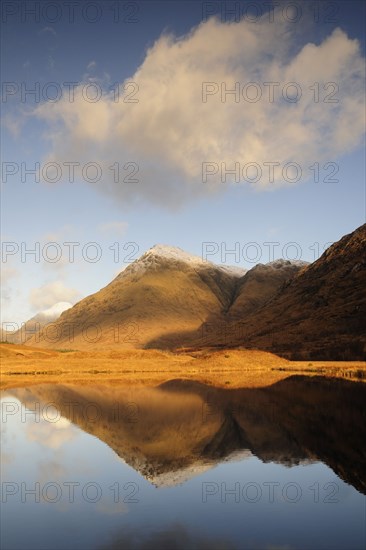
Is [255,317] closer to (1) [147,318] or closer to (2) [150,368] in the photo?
(1) [147,318]

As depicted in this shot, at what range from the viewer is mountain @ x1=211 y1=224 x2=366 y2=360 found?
9544cm

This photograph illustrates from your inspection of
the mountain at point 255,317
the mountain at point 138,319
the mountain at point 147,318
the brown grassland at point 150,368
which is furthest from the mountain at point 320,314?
the mountain at point 138,319

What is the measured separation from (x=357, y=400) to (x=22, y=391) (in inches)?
1032

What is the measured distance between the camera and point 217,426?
22641 millimetres

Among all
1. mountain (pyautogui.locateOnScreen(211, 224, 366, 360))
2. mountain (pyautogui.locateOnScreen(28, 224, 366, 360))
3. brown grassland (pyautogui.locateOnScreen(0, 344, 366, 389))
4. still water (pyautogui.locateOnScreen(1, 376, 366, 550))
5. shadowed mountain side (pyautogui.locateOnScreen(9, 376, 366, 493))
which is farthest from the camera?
mountain (pyautogui.locateOnScreen(28, 224, 366, 360))

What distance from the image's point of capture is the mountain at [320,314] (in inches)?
3757

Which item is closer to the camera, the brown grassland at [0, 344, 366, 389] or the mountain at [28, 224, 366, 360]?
the brown grassland at [0, 344, 366, 389]

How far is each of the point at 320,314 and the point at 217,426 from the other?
315 feet

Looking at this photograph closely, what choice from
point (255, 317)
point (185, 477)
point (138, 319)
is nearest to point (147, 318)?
point (138, 319)

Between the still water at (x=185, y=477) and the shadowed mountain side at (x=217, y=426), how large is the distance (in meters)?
0.07

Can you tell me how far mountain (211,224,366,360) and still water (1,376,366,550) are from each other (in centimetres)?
6842

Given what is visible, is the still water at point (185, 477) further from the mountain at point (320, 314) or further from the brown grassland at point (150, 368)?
the mountain at point (320, 314)

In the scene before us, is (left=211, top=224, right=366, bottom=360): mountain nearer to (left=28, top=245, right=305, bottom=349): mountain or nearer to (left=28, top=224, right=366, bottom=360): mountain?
(left=28, top=224, right=366, bottom=360): mountain

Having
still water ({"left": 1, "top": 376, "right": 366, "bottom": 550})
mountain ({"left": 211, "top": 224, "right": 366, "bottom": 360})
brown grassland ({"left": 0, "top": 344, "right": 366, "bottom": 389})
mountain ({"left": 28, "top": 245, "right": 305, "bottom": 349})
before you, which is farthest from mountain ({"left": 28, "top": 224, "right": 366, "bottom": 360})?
still water ({"left": 1, "top": 376, "right": 366, "bottom": 550})
